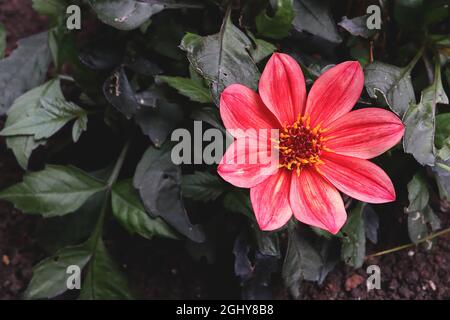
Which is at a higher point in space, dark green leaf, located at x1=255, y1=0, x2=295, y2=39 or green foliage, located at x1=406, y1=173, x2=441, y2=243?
dark green leaf, located at x1=255, y1=0, x2=295, y2=39

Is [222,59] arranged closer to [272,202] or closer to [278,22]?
[278,22]

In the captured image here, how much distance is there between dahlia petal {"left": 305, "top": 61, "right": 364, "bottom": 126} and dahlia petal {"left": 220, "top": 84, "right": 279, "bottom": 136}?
81 millimetres

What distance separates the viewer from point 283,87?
1.06 metres

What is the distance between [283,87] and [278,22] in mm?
168

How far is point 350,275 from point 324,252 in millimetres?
157

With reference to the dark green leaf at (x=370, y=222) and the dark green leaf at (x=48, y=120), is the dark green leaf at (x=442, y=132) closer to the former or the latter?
the dark green leaf at (x=370, y=222)

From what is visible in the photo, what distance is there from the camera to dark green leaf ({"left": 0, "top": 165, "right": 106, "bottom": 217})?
49.2 inches

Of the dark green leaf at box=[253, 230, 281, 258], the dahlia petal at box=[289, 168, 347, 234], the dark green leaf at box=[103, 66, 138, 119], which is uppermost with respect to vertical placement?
the dark green leaf at box=[103, 66, 138, 119]

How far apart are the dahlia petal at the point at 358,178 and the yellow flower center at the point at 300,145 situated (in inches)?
0.9

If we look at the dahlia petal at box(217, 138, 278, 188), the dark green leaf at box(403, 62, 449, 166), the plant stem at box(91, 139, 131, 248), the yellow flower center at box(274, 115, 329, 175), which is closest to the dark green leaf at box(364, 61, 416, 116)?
the dark green leaf at box(403, 62, 449, 166)

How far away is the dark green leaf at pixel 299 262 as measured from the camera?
48.9 inches

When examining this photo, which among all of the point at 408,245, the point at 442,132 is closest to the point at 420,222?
the point at 408,245

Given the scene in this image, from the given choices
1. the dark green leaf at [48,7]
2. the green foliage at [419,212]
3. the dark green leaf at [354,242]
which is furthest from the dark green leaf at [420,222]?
the dark green leaf at [48,7]

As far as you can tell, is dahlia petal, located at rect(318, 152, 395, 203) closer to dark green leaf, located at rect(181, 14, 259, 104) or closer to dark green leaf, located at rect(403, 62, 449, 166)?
dark green leaf, located at rect(403, 62, 449, 166)
